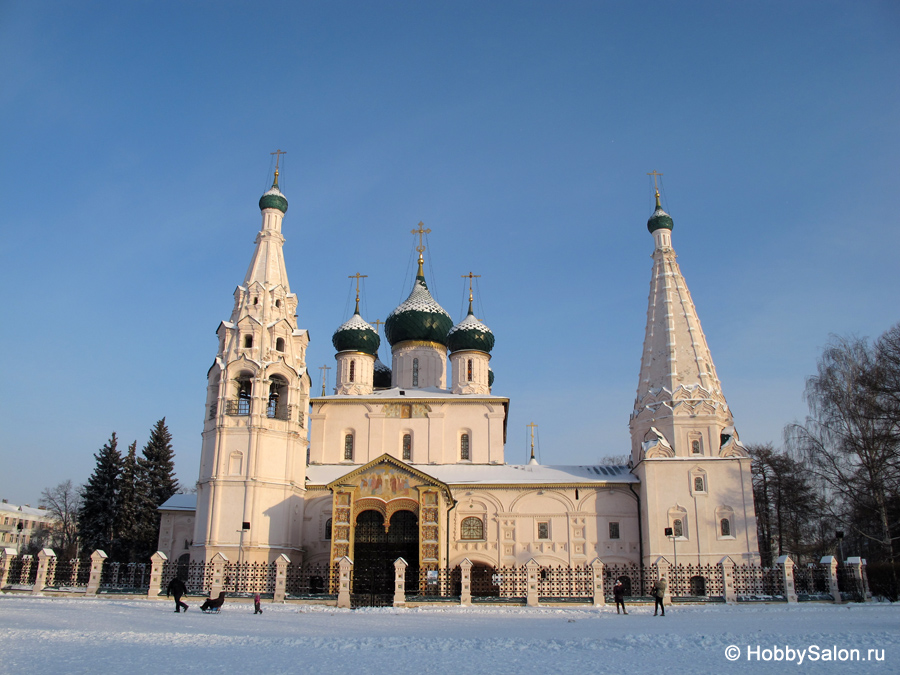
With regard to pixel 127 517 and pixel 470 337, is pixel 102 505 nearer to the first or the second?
pixel 127 517

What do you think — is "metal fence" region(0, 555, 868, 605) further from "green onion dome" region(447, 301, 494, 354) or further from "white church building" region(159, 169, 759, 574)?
"green onion dome" region(447, 301, 494, 354)

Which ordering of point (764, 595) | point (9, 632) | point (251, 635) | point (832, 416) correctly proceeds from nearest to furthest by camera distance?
point (9, 632), point (251, 635), point (764, 595), point (832, 416)

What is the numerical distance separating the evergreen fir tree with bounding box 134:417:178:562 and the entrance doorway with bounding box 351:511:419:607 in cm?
1238

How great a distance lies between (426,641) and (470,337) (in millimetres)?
20283

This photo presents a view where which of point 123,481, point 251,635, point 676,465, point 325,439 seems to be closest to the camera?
point 251,635

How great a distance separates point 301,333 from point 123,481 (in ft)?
37.3

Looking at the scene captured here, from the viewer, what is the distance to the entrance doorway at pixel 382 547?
22719mm

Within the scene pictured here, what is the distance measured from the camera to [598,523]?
25906 millimetres

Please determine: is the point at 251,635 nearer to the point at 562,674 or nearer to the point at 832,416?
the point at 562,674

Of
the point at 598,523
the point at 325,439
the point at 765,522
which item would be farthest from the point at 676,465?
the point at 325,439

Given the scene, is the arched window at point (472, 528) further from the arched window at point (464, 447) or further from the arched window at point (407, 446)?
the arched window at point (407, 446)

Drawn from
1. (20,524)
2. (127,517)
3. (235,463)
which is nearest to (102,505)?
(127,517)

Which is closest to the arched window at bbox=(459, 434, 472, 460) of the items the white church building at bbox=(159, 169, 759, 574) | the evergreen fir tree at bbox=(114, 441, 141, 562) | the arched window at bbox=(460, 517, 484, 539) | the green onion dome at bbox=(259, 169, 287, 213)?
the white church building at bbox=(159, 169, 759, 574)

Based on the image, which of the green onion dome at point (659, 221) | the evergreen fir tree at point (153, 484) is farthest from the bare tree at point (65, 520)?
the green onion dome at point (659, 221)
